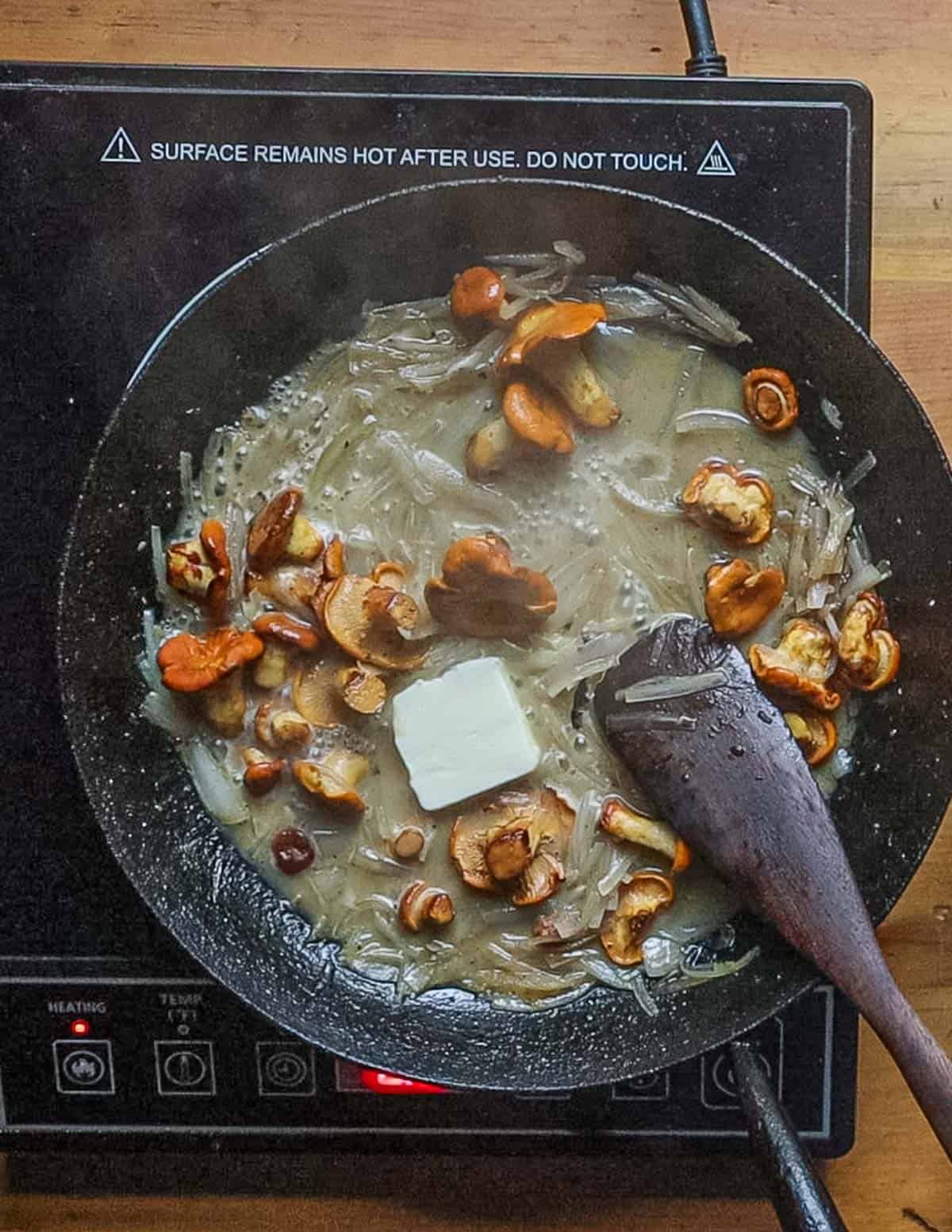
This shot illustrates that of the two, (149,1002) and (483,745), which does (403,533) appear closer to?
(483,745)

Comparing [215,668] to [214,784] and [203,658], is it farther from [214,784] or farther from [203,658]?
[214,784]

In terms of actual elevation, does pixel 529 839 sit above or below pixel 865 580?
below

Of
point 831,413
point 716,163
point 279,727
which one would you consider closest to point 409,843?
point 279,727

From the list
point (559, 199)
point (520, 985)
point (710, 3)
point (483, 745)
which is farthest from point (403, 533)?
point (710, 3)

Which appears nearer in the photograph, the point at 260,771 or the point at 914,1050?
the point at 914,1050

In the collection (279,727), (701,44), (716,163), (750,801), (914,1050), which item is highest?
(701,44)

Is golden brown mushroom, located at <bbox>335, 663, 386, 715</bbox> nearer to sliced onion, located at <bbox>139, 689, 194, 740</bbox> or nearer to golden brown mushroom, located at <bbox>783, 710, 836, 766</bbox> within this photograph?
sliced onion, located at <bbox>139, 689, 194, 740</bbox>

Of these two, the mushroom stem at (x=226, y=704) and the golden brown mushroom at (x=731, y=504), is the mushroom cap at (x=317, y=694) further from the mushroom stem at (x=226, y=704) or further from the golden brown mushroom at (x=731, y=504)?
the golden brown mushroom at (x=731, y=504)
